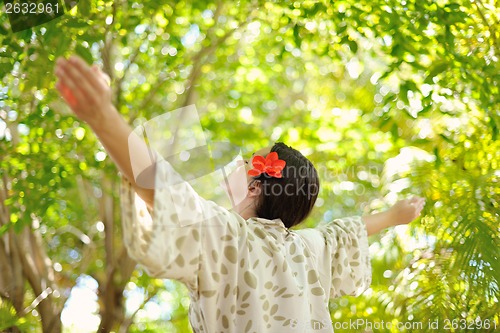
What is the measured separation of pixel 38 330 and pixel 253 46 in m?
2.42

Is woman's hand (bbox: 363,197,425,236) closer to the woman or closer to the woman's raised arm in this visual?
the woman

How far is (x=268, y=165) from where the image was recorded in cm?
158

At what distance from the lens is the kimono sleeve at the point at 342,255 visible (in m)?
1.70

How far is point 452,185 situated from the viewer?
2639 mm

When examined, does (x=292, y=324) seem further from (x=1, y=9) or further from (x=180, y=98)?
(x=180, y=98)

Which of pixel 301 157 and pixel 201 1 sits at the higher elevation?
pixel 201 1

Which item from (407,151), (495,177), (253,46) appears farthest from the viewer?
(253,46)

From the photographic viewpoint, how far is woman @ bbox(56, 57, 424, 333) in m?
1.10

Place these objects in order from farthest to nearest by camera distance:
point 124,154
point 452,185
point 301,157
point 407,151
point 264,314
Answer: point 407,151 < point 452,185 < point 301,157 < point 264,314 < point 124,154

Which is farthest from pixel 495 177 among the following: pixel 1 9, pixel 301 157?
pixel 1 9

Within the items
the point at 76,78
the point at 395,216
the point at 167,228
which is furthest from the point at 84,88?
the point at 395,216

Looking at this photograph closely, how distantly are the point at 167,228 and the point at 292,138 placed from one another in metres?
3.07

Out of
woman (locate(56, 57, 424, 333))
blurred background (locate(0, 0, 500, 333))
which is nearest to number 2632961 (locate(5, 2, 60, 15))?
blurred background (locate(0, 0, 500, 333))

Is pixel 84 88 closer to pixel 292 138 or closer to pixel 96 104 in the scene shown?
pixel 96 104
